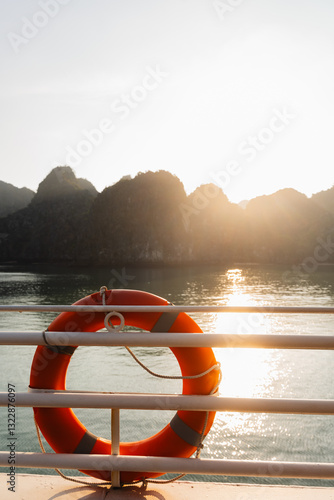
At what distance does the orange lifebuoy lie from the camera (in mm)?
1637

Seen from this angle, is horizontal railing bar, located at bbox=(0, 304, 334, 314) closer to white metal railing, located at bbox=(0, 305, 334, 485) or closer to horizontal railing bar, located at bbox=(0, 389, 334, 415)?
white metal railing, located at bbox=(0, 305, 334, 485)

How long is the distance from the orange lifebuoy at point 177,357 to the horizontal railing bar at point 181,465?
238 mm

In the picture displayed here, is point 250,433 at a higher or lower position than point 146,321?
lower

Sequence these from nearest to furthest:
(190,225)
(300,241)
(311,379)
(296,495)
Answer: (296,495), (311,379), (300,241), (190,225)

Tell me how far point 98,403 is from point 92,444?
0.46m

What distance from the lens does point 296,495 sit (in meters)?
1.59

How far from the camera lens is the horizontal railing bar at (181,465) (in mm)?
1336

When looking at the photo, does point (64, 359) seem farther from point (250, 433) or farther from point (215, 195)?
point (215, 195)

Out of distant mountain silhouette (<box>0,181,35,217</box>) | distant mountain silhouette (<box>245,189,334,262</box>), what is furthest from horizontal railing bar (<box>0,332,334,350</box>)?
distant mountain silhouette (<box>0,181,35,217</box>)

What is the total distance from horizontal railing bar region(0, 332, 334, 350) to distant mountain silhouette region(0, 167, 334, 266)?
116m

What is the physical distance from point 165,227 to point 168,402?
122279 millimetres

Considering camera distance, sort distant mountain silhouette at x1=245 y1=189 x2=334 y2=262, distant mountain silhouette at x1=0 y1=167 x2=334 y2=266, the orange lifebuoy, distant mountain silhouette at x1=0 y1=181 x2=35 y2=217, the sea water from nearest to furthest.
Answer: the orange lifebuoy → the sea water → distant mountain silhouette at x1=245 y1=189 x2=334 y2=262 → distant mountain silhouette at x1=0 y1=167 x2=334 y2=266 → distant mountain silhouette at x1=0 y1=181 x2=35 y2=217

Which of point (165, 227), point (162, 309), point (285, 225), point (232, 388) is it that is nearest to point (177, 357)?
point (162, 309)

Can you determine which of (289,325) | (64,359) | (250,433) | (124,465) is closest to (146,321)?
(64,359)
